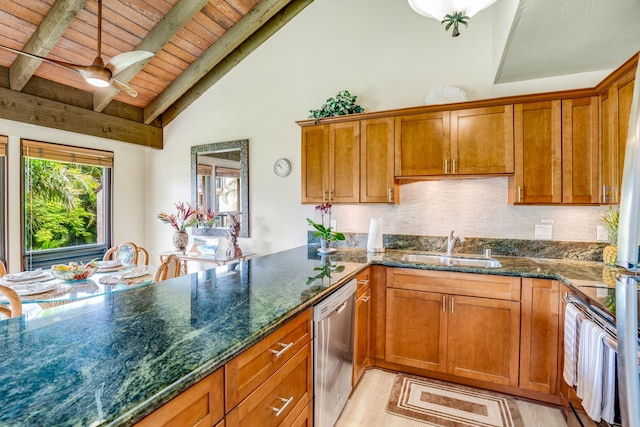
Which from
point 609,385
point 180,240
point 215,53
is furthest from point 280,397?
point 215,53

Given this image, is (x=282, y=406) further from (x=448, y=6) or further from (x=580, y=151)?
(x=580, y=151)

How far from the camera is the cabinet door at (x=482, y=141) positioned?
2471 millimetres

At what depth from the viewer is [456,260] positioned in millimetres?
2760

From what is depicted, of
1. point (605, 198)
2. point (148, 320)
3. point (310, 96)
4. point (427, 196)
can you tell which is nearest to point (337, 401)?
point (148, 320)

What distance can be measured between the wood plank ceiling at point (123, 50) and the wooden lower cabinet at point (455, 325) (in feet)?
10.3

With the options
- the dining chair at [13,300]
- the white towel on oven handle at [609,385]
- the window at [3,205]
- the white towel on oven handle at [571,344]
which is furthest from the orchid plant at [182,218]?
the white towel on oven handle at [609,385]

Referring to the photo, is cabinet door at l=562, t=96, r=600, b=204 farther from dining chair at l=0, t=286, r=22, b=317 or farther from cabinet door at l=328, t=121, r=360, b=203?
dining chair at l=0, t=286, r=22, b=317

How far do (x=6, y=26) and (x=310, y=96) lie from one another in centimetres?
275

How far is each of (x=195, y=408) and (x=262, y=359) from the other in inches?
12.9

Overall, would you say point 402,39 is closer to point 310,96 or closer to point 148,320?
point 310,96

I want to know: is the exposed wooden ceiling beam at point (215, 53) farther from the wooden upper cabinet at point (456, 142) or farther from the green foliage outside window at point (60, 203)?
the wooden upper cabinet at point (456, 142)

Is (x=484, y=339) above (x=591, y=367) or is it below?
below

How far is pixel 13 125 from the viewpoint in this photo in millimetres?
3379

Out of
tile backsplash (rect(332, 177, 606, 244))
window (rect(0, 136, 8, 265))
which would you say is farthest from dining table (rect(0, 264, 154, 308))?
tile backsplash (rect(332, 177, 606, 244))
